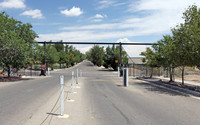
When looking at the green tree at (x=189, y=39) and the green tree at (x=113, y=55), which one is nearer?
the green tree at (x=189, y=39)

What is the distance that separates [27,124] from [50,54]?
53.6 meters

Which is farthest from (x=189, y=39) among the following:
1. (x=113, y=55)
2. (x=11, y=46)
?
(x=113, y=55)

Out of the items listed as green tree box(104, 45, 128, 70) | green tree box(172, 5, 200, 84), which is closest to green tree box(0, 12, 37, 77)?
green tree box(172, 5, 200, 84)

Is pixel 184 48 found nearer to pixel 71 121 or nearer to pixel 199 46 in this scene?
pixel 199 46

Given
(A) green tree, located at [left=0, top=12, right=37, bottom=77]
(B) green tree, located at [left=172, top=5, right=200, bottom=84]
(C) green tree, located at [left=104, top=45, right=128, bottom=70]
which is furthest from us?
(C) green tree, located at [left=104, top=45, right=128, bottom=70]

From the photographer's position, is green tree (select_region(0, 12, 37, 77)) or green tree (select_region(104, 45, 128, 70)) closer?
green tree (select_region(0, 12, 37, 77))

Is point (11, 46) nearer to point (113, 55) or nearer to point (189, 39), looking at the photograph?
point (189, 39)

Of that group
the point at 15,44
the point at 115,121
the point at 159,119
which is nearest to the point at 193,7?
the point at 159,119

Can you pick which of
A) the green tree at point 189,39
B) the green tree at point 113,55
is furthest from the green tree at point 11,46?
the green tree at point 113,55

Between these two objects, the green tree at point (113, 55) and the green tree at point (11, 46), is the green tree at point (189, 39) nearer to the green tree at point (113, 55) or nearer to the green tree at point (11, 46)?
the green tree at point (11, 46)

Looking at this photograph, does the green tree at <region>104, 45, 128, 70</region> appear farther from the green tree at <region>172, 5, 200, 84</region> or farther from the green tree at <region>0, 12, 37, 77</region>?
the green tree at <region>172, 5, 200, 84</region>

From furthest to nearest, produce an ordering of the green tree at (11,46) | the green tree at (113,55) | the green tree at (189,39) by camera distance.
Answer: the green tree at (113,55), the green tree at (11,46), the green tree at (189,39)

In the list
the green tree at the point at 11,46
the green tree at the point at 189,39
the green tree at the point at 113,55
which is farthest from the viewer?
the green tree at the point at 113,55

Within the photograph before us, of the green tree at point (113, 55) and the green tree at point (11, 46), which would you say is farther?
the green tree at point (113, 55)
